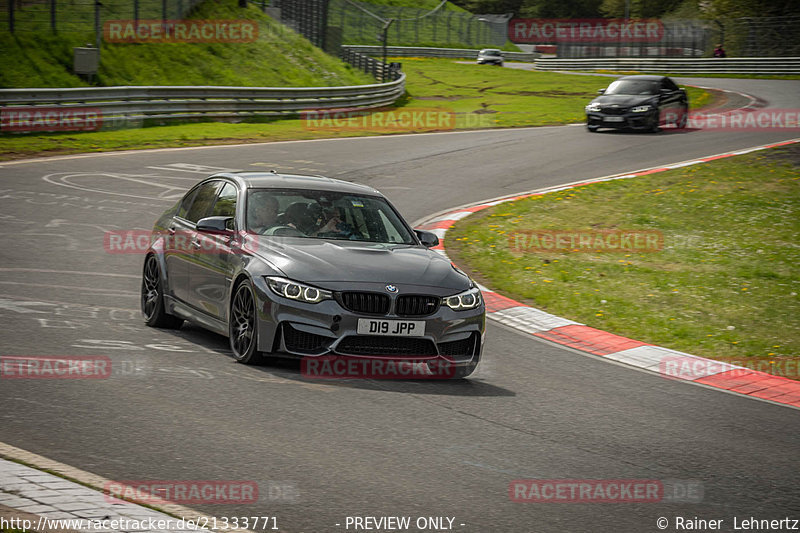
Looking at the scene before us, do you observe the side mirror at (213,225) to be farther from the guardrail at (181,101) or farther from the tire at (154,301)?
the guardrail at (181,101)

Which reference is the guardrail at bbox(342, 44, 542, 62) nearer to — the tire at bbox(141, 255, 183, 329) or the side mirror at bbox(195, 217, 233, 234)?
the tire at bbox(141, 255, 183, 329)

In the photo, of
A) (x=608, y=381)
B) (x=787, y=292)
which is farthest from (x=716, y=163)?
(x=608, y=381)

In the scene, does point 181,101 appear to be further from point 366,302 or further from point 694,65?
point 694,65

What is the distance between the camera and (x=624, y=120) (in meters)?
29.6

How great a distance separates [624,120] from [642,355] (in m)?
20.5

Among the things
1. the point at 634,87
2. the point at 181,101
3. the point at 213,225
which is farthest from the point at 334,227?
the point at 634,87

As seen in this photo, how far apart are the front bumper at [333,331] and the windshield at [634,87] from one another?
78.0ft

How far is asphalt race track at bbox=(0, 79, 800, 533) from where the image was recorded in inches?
213

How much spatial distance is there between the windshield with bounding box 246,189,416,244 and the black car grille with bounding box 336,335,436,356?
4.46 ft

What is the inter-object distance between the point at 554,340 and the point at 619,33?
68858 millimetres

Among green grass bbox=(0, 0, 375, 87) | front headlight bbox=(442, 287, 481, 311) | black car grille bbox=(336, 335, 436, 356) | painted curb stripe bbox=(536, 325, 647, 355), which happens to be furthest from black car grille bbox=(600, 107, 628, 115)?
black car grille bbox=(336, 335, 436, 356)

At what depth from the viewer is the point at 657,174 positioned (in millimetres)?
21250

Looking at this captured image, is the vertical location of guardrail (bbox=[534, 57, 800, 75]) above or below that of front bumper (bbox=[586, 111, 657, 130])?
above

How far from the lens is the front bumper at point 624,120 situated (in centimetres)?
2953
